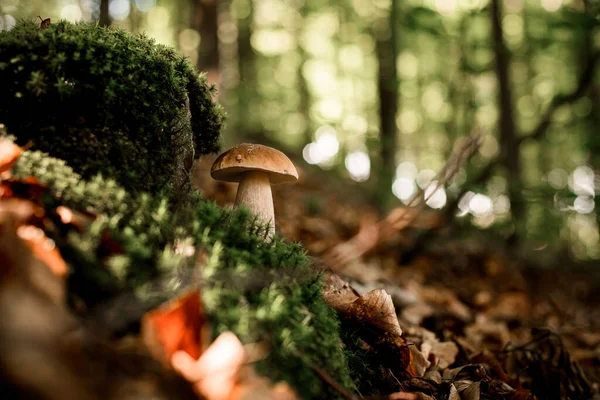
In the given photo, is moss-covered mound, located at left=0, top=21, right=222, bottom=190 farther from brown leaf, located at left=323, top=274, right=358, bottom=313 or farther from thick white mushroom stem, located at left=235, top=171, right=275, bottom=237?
brown leaf, located at left=323, top=274, right=358, bottom=313

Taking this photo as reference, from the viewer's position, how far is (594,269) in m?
7.64

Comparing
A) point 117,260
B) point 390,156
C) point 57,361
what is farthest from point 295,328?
point 390,156

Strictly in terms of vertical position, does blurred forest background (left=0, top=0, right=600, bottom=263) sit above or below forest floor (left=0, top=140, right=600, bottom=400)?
above

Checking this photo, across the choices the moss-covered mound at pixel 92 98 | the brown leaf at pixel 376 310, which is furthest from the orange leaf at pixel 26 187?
the brown leaf at pixel 376 310

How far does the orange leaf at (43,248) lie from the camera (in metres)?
1.09

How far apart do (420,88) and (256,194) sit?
1300 cm

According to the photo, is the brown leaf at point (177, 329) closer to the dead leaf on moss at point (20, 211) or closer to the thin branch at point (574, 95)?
the dead leaf on moss at point (20, 211)

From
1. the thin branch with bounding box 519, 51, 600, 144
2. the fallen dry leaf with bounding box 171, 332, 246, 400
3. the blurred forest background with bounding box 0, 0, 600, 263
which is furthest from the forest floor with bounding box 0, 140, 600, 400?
the thin branch with bounding box 519, 51, 600, 144

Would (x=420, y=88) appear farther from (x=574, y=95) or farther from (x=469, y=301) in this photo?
(x=469, y=301)

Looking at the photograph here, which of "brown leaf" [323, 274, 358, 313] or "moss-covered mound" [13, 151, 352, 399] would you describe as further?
"brown leaf" [323, 274, 358, 313]

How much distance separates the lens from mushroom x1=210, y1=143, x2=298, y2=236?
7.47 ft

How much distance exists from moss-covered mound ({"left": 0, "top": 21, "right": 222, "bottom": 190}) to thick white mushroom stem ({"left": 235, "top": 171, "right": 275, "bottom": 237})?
0.56 meters

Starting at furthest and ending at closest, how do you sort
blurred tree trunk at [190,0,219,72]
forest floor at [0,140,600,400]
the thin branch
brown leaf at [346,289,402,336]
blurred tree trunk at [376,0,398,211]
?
blurred tree trunk at [376,0,398,211] < blurred tree trunk at [190,0,219,72] < the thin branch < brown leaf at [346,289,402,336] < forest floor at [0,140,600,400]

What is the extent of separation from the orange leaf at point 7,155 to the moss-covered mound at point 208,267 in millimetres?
37
